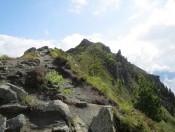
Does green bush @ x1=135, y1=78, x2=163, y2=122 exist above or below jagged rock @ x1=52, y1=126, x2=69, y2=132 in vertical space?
above

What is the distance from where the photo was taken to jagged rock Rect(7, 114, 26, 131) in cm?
1583

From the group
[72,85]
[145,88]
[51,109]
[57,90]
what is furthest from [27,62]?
[145,88]

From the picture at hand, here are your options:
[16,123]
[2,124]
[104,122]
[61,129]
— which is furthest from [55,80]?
[2,124]

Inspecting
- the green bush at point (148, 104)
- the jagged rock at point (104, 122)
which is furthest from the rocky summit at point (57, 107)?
the green bush at point (148, 104)

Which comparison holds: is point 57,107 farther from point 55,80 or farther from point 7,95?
point 55,80

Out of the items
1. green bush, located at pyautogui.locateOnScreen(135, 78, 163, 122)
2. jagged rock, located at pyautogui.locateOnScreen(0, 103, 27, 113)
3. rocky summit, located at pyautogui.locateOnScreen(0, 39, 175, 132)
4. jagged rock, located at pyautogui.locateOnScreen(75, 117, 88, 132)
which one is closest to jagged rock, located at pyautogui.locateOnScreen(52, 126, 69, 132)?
rocky summit, located at pyautogui.locateOnScreen(0, 39, 175, 132)

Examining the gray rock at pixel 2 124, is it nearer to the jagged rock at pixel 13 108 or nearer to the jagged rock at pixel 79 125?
the jagged rock at pixel 13 108

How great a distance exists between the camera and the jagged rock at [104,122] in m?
17.8

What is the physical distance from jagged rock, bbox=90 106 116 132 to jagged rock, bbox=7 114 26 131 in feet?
14.4

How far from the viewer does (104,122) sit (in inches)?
706

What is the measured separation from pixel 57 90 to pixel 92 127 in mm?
7505

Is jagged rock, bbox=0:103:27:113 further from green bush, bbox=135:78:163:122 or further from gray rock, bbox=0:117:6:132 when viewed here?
green bush, bbox=135:78:163:122

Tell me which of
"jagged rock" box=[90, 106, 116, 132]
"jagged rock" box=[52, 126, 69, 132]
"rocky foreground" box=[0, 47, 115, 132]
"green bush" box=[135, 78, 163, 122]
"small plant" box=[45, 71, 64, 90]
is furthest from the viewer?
"green bush" box=[135, 78, 163, 122]

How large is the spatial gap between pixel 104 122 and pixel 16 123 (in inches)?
205
